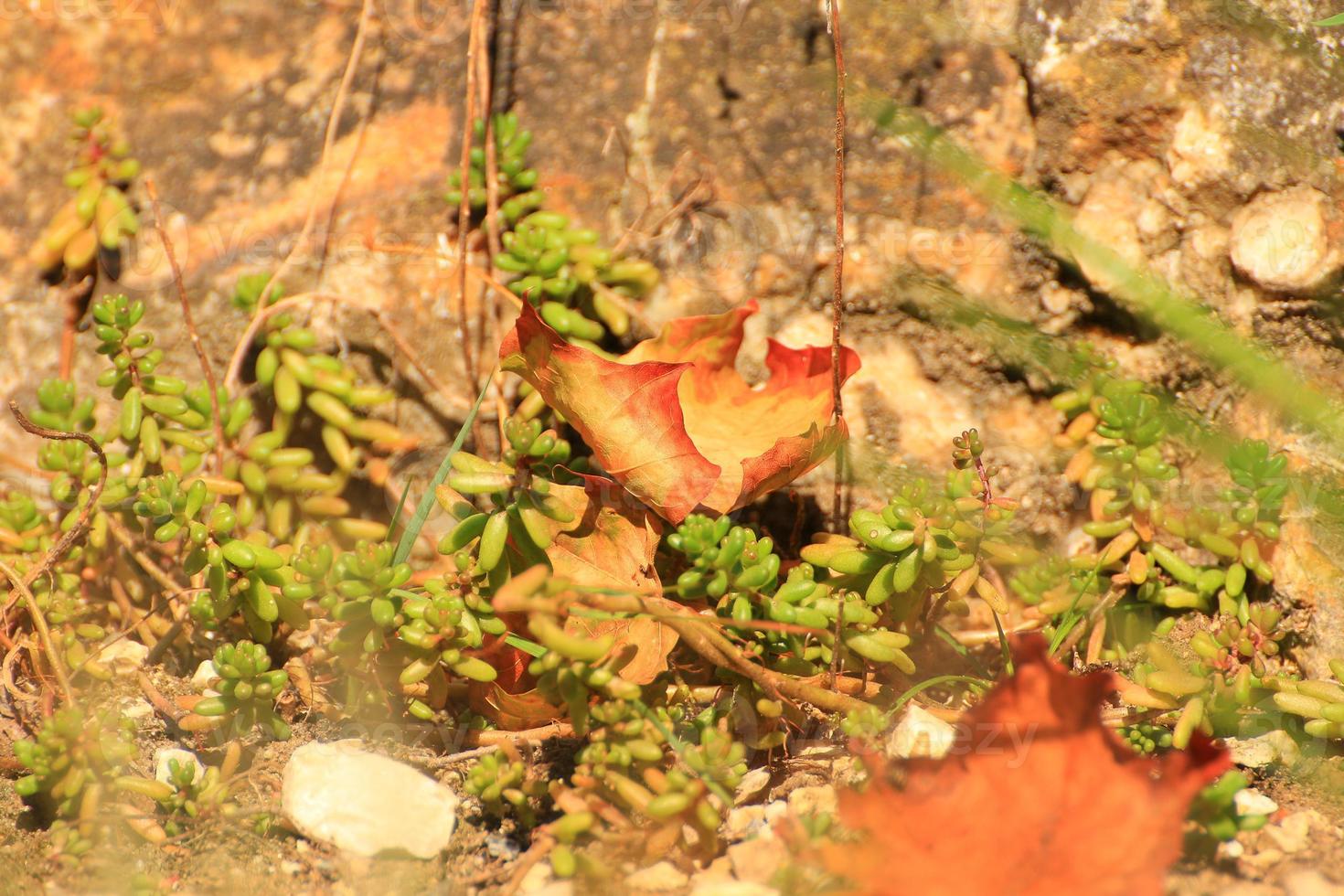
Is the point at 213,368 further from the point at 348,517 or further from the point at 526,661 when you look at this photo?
the point at 526,661

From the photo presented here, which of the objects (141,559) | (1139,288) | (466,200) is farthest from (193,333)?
(1139,288)

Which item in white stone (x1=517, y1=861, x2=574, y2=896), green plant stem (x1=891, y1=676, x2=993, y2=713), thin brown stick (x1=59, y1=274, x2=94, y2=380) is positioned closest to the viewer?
white stone (x1=517, y1=861, x2=574, y2=896)

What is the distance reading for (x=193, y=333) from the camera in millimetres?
2484

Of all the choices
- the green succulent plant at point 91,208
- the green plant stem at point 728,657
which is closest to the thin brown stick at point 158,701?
the green plant stem at point 728,657

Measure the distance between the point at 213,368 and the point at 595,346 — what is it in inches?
36.0

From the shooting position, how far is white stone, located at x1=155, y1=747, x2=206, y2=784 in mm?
2020

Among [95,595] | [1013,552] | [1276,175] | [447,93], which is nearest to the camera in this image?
[1013,552]

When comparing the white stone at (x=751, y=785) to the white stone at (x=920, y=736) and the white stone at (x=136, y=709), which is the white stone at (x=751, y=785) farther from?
the white stone at (x=136, y=709)

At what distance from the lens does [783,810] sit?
1.86m

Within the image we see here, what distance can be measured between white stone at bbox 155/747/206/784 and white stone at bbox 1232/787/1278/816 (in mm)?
1805

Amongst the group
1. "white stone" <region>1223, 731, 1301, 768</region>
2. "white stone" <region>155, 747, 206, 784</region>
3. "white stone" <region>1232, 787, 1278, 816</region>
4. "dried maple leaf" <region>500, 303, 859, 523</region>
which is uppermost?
"dried maple leaf" <region>500, 303, 859, 523</region>

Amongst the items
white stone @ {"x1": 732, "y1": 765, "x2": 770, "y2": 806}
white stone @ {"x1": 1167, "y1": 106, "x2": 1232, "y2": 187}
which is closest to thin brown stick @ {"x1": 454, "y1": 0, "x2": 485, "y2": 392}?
white stone @ {"x1": 732, "y1": 765, "x2": 770, "y2": 806}

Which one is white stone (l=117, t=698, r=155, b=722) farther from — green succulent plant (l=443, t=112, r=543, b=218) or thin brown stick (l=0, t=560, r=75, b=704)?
green succulent plant (l=443, t=112, r=543, b=218)

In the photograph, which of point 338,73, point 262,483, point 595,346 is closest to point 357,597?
point 262,483
